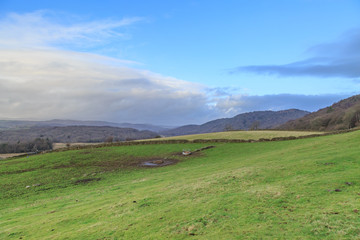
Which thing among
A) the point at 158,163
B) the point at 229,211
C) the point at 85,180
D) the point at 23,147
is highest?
the point at 229,211

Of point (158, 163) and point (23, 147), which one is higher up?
point (158, 163)

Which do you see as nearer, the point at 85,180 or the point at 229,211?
the point at 229,211

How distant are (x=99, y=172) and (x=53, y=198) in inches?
436

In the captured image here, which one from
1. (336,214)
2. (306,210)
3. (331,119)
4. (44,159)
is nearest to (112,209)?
(306,210)

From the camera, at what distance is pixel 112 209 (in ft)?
45.6

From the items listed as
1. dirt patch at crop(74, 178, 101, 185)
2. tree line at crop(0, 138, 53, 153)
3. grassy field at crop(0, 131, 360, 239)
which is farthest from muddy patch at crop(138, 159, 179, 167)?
tree line at crop(0, 138, 53, 153)

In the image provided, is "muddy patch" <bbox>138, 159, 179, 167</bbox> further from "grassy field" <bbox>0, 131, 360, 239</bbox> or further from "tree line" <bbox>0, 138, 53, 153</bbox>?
"tree line" <bbox>0, 138, 53, 153</bbox>

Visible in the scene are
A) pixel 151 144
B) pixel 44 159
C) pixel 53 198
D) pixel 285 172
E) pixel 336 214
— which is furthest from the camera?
pixel 151 144

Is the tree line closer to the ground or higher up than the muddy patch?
closer to the ground

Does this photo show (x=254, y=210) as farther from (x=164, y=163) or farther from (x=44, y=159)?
(x=44, y=159)

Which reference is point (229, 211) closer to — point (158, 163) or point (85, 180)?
point (85, 180)

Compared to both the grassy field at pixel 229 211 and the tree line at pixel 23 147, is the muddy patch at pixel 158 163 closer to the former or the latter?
the grassy field at pixel 229 211

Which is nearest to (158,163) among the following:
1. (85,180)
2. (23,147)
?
(85,180)

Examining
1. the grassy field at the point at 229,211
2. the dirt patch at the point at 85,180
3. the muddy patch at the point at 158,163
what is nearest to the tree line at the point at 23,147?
the muddy patch at the point at 158,163
